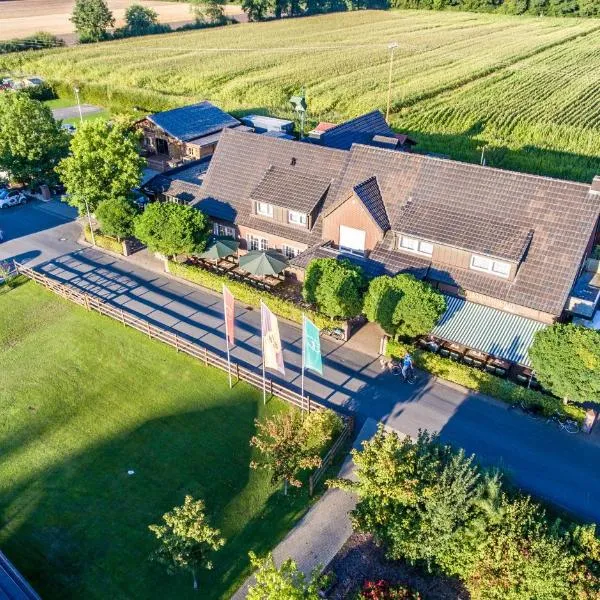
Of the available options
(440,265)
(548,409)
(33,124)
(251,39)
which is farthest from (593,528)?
(251,39)

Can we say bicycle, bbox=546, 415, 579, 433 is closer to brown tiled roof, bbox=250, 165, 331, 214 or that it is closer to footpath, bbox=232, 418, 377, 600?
footpath, bbox=232, 418, 377, 600

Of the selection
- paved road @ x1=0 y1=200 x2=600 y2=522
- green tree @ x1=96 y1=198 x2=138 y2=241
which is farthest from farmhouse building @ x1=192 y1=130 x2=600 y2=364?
green tree @ x1=96 y1=198 x2=138 y2=241

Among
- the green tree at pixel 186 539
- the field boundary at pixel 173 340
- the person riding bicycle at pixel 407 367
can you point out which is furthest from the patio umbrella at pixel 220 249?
the green tree at pixel 186 539

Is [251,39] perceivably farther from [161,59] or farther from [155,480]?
[155,480]

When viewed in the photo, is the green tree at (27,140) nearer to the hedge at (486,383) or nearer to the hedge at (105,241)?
the hedge at (105,241)

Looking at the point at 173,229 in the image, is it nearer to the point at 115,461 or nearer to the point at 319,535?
the point at 115,461
